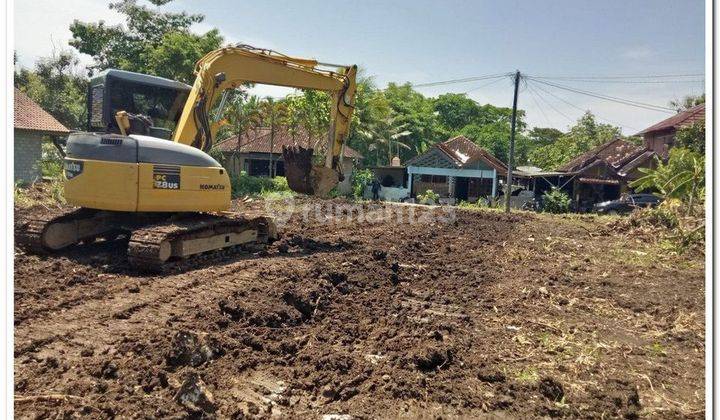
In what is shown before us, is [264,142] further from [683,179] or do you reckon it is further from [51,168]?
[683,179]

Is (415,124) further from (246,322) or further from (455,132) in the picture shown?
(246,322)

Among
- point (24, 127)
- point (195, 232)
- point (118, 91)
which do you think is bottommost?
point (195, 232)

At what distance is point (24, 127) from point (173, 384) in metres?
20.3

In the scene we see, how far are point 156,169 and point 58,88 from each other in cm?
3343

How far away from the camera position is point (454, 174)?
31.1 metres

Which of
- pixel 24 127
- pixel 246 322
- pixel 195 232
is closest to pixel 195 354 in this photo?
pixel 246 322

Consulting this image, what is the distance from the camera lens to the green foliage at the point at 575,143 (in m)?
45.4

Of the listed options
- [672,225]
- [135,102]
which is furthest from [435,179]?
[135,102]

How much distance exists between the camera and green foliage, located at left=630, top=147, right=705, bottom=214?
503 inches

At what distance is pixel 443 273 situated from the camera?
332 inches

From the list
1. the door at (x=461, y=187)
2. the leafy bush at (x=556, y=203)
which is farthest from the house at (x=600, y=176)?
the door at (x=461, y=187)

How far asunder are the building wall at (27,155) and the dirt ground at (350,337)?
1424 centimetres

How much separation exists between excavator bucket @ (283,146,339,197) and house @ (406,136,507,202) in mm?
21435

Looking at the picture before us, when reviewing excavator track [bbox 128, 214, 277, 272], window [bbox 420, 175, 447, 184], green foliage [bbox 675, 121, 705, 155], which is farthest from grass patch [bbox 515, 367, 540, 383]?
window [bbox 420, 175, 447, 184]
